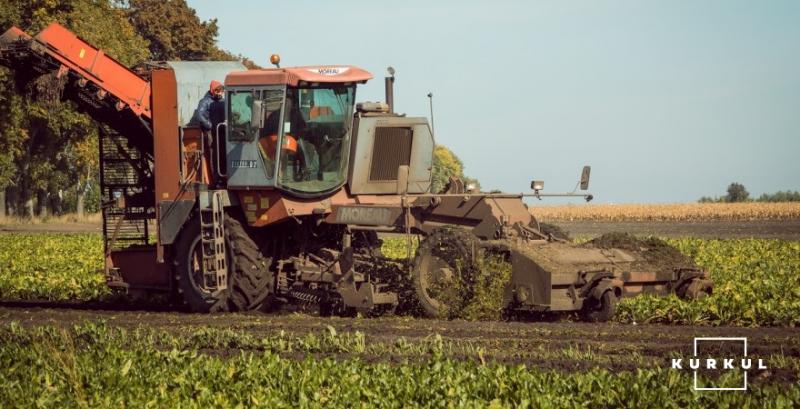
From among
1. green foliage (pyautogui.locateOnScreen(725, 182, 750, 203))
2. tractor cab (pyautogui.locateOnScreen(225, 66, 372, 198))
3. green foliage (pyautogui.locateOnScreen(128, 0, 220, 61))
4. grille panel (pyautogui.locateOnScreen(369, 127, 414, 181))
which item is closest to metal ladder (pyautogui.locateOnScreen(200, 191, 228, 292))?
tractor cab (pyautogui.locateOnScreen(225, 66, 372, 198))

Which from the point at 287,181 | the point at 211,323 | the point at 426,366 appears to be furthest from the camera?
the point at 287,181

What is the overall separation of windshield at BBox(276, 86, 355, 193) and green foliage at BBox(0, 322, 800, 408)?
5.73 meters

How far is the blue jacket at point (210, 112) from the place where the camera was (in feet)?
56.3

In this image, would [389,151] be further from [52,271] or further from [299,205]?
[52,271]

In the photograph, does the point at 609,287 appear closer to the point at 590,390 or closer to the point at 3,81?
the point at 590,390

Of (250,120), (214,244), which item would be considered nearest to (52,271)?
(214,244)

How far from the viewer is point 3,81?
141 feet

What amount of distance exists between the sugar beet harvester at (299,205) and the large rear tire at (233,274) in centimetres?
2

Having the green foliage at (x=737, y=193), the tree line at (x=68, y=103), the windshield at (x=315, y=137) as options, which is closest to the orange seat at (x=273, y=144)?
the windshield at (x=315, y=137)

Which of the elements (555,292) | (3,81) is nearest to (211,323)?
(555,292)

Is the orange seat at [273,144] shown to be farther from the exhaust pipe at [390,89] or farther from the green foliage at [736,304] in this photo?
the green foliage at [736,304]

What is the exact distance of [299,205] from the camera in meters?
16.5

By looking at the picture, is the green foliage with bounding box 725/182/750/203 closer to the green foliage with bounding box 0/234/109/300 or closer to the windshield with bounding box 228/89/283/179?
the green foliage with bounding box 0/234/109/300

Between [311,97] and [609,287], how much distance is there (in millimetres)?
5170
